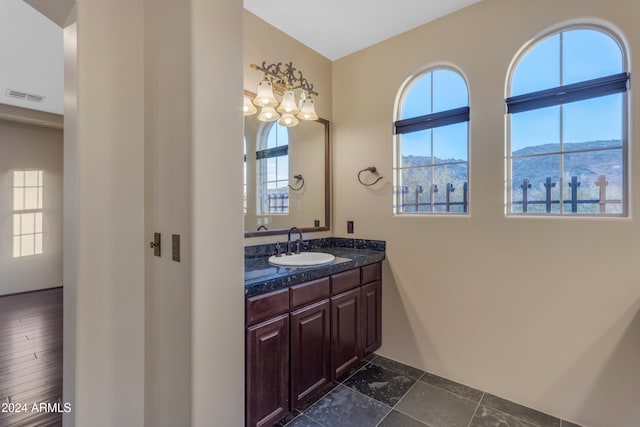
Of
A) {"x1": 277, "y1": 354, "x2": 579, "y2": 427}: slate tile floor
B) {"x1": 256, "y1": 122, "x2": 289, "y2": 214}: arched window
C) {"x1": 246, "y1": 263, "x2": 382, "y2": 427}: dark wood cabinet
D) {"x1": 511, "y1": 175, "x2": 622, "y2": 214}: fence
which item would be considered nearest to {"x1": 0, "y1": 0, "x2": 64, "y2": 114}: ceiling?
{"x1": 256, "y1": 122, "x2": 289, "y2": 214}: arched window

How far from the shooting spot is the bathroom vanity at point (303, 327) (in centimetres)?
149

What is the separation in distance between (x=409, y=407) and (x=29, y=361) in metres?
2.93

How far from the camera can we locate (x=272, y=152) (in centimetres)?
240

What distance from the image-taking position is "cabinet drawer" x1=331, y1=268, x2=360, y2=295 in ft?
6.46

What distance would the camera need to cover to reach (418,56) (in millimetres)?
2318

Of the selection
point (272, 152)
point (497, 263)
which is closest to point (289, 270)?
point (272, 152)

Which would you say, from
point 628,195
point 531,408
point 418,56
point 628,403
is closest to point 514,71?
point 418,56

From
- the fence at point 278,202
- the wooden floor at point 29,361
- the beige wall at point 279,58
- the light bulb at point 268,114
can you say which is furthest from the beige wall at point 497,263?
the wooden floor at point 29,361

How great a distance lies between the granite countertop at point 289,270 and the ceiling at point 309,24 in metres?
1.72

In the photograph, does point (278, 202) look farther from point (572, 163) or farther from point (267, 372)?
point (572, 163)

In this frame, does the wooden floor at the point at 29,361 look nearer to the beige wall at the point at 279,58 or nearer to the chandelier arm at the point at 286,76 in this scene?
the beige wall at the point at 279,58

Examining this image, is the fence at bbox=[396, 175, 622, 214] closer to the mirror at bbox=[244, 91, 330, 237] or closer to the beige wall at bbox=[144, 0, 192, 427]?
the mirror at bbox=[244, 91, 330, 237]

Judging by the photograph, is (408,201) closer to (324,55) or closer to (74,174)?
(324,55)

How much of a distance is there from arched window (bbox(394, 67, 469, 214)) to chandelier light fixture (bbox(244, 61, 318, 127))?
793mm
